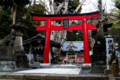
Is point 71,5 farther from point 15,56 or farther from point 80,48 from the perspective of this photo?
point 15,56

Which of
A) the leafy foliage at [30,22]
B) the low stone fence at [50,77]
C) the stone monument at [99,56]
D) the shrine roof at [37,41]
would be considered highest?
the leafy foliage at [30,22]

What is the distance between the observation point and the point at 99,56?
305 inches

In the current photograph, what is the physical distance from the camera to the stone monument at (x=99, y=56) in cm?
762

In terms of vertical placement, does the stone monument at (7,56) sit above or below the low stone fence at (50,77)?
above

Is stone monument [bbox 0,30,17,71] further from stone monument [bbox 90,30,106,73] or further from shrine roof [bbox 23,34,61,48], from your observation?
shrine roof [bbox 23,34,61,48]

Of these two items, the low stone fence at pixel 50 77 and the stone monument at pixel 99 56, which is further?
the stone monument at pixel 99 56

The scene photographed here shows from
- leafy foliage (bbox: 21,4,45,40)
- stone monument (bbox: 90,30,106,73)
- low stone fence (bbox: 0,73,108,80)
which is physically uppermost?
leafy foliage (bbox: 21,4,45,40)

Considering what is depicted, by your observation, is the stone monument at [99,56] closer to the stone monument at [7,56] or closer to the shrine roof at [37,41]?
the stone monument at [7,56]

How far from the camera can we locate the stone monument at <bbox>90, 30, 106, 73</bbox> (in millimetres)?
7621

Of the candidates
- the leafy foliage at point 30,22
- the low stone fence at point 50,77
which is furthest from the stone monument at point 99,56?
the leafy foliage at point 30,22

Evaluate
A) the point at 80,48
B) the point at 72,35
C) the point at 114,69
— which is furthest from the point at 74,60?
the point at 114,69

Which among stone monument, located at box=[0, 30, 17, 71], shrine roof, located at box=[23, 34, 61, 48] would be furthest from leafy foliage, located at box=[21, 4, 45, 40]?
stone monument, located at box=[0, 30, 17, 71]

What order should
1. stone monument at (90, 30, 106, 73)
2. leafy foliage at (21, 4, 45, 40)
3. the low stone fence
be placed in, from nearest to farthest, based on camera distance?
1. the low stone fence
2. stone monument at (90, 30, 106, 73)
3. leafy foliage at (21, 4, 45, 40)

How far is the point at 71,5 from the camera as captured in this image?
24234mm
